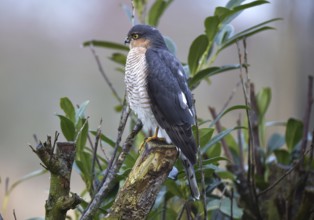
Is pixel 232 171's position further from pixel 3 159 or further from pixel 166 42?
pixel 3 159

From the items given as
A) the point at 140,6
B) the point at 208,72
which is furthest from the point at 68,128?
the point at 140,6

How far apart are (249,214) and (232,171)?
21 centimetres

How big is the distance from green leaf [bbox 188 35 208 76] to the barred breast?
184 millimetres

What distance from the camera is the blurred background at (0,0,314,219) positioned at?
4.50 meters

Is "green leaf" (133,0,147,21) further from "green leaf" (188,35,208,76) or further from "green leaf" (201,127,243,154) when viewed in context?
"green leaf" (201,127,243,154)

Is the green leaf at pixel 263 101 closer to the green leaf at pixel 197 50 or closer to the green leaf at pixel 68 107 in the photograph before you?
the green leaf at pixel 197 50

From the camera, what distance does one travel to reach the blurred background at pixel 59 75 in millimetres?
4500

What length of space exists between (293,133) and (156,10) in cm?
76

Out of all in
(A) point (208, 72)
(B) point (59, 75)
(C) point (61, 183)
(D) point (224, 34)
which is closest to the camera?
(C) point (61, 183)

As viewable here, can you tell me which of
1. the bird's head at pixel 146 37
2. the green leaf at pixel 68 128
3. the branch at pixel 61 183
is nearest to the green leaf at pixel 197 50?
the bird's head at pixel 146 37

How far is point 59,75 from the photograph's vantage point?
480 centimetres

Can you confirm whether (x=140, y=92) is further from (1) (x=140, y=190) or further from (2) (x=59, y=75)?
(2) (x=59, y=75)

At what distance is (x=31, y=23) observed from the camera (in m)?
4.95

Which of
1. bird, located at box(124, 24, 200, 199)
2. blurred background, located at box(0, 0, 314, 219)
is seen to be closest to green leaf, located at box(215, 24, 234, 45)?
bird, located at box(124, 24, 200, 199)
